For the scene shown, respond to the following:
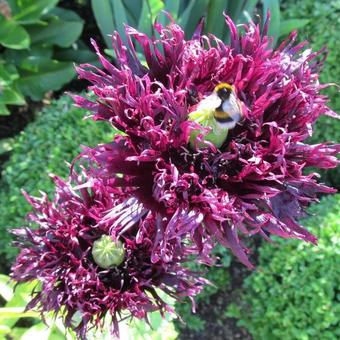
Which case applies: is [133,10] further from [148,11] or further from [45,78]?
[45,78]

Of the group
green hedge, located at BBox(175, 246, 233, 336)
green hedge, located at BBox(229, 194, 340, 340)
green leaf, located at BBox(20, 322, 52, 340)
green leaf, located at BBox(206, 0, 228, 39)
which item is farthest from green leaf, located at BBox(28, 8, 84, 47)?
green leaf, located at BBox(20, 322, 52, 340)

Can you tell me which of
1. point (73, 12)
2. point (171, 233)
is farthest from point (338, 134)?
point (171, 233)

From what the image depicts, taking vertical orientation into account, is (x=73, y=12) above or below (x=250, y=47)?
below

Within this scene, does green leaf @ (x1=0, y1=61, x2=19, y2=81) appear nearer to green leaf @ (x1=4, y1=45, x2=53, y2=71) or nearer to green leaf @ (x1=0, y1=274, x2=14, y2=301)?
green leaf @ (x1=4, y1=45, x2=53, y2=71)

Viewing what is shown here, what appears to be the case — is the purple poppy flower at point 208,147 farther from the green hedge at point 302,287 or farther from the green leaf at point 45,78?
the green leaf at point 45,78

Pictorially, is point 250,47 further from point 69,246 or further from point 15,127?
point 15,127
